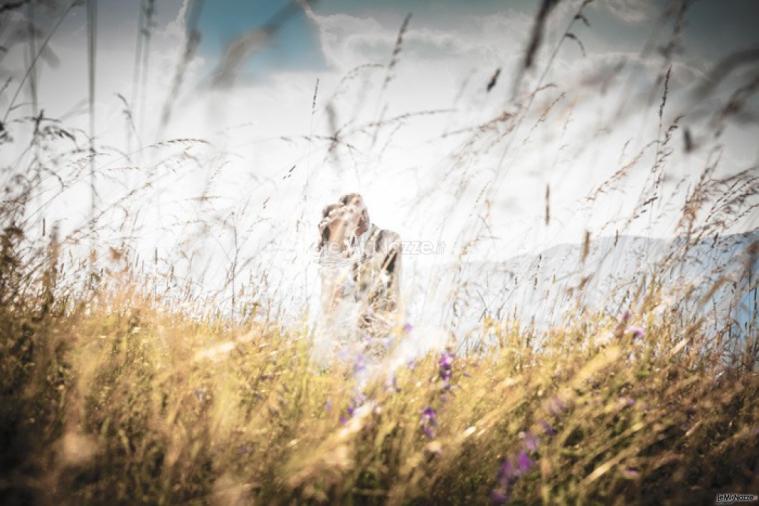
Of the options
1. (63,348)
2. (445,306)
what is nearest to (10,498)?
(63,348)

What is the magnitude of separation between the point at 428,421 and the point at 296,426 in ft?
1.39

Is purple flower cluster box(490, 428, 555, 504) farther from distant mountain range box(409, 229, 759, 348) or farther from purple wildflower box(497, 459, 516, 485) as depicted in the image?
distant mountain range box(409, 229, 759, 348)

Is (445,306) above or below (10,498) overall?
above

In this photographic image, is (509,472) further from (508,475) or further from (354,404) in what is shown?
(354,404)

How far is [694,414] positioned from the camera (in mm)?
1798

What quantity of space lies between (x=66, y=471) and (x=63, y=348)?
453mm

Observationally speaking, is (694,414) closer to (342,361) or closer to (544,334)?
Answer: (544,334)

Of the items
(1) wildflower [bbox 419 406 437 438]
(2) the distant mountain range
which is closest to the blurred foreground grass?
(1) wildflower [bbox 419 406 437 438]

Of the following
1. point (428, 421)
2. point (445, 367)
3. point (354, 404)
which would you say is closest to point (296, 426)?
point (354, 404)

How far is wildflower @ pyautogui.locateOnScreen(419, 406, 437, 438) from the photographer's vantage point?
47.9 inches

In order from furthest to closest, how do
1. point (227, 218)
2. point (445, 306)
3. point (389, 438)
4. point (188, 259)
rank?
1. point (188, 259)
2. point (227, 218)
3. point (445, 306)
4. point (389, 438)

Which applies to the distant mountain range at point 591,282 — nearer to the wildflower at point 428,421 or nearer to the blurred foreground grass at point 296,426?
the blurred foreground grass at point 296,426

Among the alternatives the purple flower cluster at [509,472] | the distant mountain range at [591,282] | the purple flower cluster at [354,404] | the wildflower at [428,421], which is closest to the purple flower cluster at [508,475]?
the purple flower cluster at [509,472]

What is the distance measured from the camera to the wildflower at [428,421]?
1216 millimetres
